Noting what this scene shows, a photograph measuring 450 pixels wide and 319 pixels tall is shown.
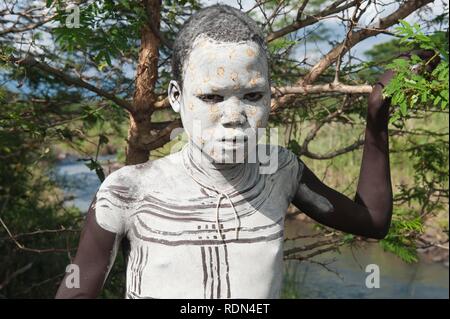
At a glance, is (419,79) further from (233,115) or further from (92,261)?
(92,261)

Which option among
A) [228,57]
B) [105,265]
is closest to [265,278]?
[105,265]

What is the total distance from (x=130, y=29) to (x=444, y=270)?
7.69 meters

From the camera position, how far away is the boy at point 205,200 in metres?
1.80

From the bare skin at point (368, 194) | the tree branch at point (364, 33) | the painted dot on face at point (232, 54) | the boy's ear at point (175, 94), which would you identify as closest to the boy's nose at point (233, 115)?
the painted dot on face at point (232, 54)

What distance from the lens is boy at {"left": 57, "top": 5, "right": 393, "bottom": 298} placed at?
1802mm

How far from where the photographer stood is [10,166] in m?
5.87

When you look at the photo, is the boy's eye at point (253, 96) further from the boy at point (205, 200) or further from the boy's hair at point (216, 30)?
the boy's hair at point (216, 30)

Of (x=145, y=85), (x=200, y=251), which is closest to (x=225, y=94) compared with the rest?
(x=200, y=251)

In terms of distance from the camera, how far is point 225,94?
179cm

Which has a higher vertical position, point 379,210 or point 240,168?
point 240,168

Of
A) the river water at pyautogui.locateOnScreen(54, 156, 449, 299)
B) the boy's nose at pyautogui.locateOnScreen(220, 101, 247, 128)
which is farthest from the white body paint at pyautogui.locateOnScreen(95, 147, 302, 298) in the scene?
the river water at pyautogui.locateOnScreen(54, 156, 449, 299)

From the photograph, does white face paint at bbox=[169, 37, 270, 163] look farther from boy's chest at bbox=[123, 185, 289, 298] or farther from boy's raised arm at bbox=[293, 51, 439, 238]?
boy's raised arm at bbox=[293, 51, 439, 238]

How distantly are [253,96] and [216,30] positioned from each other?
8.8 inches
